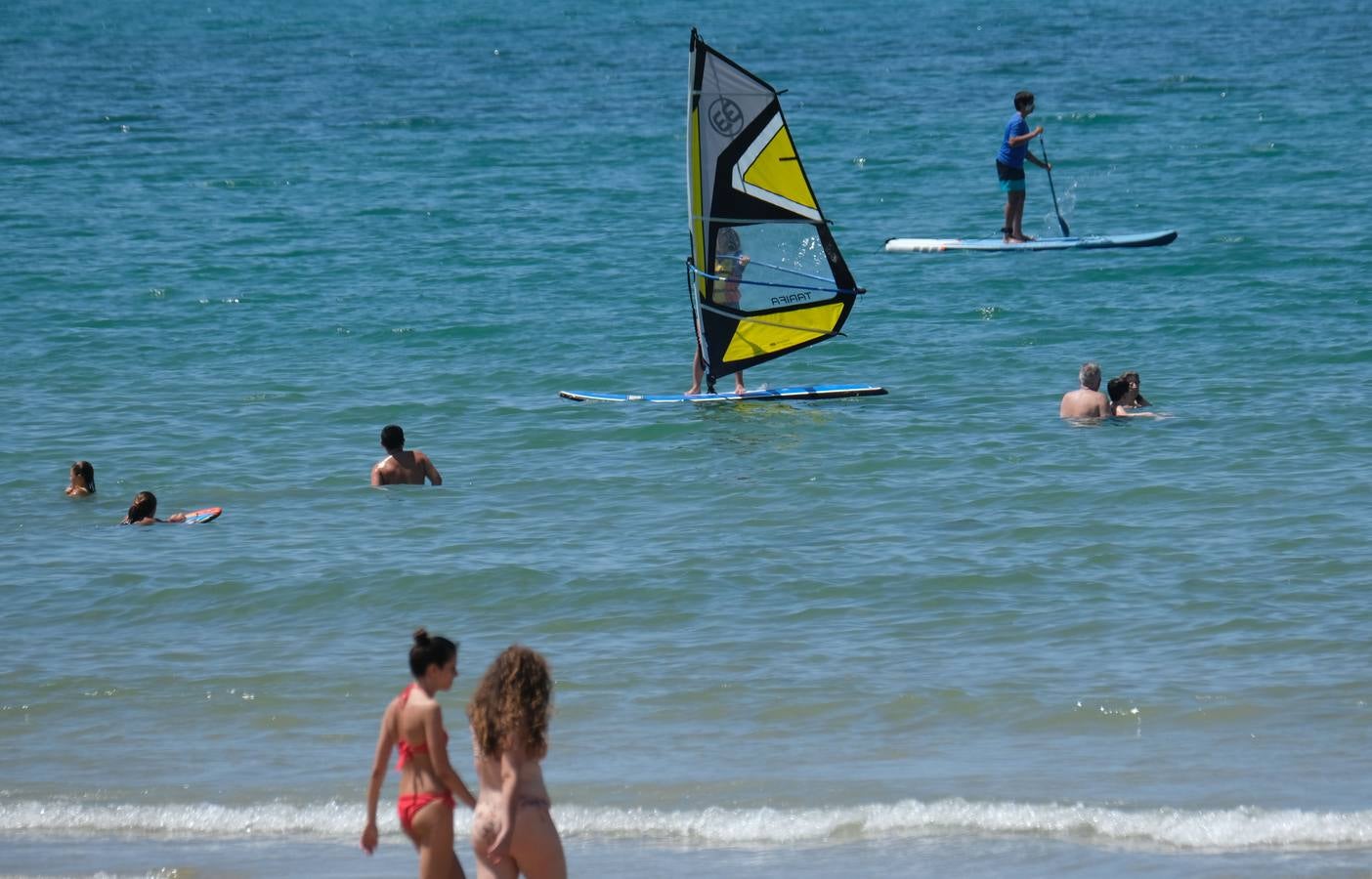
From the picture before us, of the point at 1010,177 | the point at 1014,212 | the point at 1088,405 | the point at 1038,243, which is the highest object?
the point at 1010,177

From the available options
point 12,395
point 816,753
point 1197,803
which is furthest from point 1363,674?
point 12,395

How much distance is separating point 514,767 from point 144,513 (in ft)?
31.4

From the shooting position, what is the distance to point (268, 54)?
56156 millimetres

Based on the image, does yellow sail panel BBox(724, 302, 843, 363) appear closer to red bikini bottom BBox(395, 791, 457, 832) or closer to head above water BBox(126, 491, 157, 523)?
head above water BBox(126, 491, 157, 523)

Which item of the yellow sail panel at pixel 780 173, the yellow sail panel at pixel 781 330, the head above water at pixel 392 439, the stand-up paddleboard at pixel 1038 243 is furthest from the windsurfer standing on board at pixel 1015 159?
the head above water at pixel 392 439

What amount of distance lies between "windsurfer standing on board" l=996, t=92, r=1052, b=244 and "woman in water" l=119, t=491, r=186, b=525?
39.7 ft

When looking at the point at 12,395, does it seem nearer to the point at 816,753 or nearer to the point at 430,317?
the point at 430,317

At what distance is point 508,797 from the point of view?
7.51m

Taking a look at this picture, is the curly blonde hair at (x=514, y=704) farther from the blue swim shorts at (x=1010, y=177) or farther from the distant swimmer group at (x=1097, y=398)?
the blue swim shorts at (x=1010, y=177)

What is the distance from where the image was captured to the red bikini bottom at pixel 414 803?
25.5 feet

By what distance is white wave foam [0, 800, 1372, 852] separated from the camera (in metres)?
9.65

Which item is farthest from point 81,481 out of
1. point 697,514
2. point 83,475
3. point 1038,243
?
point 1038,243

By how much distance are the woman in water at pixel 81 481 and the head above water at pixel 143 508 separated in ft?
3.50

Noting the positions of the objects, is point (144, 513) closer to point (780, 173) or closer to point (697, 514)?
point (697, 514)
